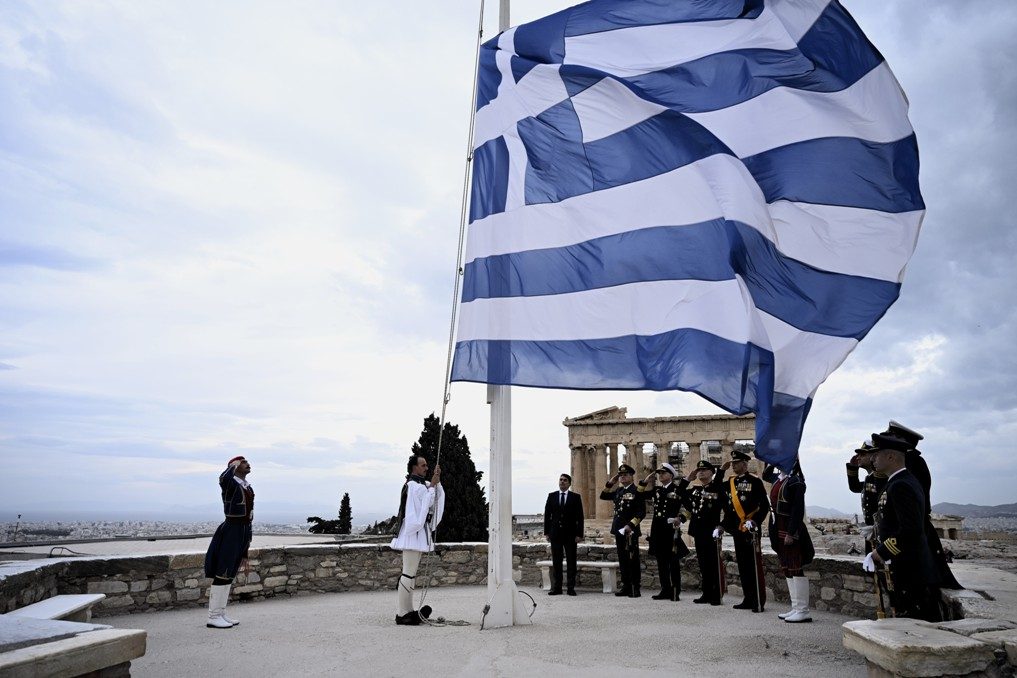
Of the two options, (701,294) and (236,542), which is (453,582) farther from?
(701,294)

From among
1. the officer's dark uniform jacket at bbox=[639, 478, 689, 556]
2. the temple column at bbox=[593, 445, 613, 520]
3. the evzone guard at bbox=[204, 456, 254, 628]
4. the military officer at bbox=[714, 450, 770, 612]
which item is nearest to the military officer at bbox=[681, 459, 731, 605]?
the military officer at bbox=[714, 450, 770, 612]

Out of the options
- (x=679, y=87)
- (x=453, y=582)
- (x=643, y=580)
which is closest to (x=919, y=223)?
(x=679, y=87)

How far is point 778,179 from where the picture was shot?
620 centimetres

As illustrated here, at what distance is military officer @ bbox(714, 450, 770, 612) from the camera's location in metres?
8.59

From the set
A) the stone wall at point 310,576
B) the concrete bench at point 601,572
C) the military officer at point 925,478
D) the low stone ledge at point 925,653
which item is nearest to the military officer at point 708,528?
the stone wall at point 310,576

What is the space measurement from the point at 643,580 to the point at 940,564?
20.2ft

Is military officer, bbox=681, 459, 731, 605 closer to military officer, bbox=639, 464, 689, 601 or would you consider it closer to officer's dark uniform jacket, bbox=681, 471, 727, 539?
officer's dark uniform jacket, bbox=681, 471, 727, 539

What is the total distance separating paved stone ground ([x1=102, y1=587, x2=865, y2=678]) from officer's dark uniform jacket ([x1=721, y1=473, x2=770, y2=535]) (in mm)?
1013

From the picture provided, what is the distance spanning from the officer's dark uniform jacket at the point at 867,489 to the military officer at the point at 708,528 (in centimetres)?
180

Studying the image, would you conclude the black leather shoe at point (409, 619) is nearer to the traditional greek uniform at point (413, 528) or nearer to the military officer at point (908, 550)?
the traditional greek uniform at point (413, 528)

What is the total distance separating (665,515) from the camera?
1000 cm

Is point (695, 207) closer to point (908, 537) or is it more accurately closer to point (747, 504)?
point (908, 537)

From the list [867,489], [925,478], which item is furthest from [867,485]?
[925,478]

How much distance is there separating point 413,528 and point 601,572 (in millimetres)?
4528
